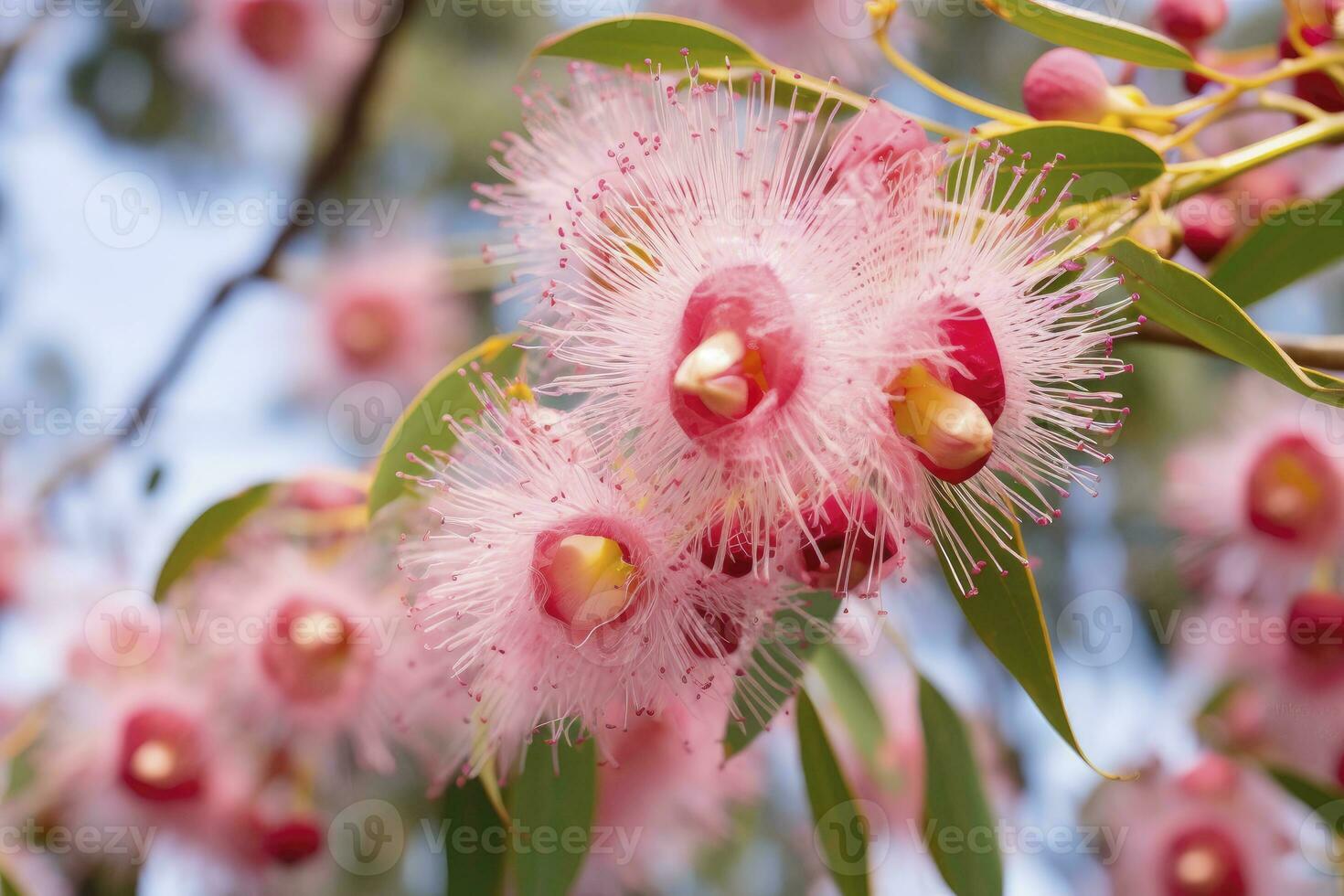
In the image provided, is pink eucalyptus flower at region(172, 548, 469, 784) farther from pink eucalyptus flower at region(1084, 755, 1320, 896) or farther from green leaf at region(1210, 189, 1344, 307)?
pink eucalyptus flower at region(1084, 755, 1320, 896)

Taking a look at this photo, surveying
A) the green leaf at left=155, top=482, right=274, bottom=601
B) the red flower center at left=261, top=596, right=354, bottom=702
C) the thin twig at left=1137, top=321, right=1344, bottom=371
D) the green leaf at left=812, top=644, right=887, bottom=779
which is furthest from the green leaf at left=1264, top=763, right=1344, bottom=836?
the green leaf at left=155, top=482, right=274, bottom=601

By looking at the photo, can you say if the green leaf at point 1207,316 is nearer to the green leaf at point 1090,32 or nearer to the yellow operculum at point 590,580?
the green leaf at point 1090,32

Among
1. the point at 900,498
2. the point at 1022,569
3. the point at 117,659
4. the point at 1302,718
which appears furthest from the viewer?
the point at 117,659

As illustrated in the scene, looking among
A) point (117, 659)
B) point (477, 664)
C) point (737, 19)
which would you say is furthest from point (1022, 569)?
point (117, 659)

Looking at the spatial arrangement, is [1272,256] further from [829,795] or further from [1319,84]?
[829,795]

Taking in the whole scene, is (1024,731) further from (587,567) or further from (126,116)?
(126,116)

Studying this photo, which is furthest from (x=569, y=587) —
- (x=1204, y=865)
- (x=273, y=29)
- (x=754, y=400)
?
(x=273, y=29)

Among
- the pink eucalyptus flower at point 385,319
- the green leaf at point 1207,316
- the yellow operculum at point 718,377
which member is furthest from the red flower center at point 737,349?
the pink eucalyptus flower at point 385,319
